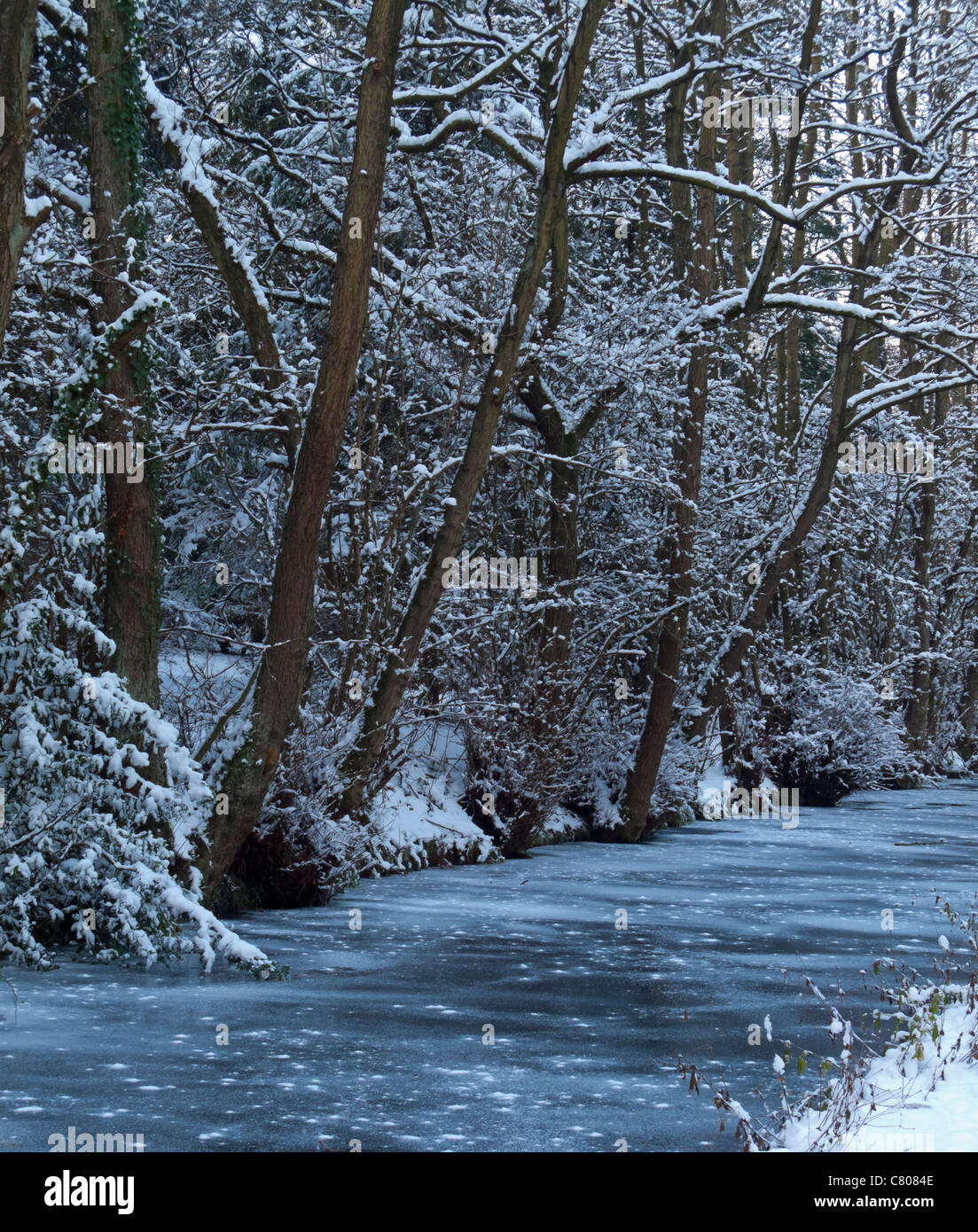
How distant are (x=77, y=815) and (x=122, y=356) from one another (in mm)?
3296

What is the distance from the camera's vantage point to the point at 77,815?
9297mm

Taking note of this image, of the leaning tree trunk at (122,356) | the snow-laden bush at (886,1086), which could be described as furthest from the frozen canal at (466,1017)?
the leaning tree trunk at (122,356)

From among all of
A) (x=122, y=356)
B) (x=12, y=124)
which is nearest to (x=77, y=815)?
(x=122, y=356)

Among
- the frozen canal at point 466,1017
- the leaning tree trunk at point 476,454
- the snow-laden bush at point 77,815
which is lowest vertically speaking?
the frozen canal at point 466,1017

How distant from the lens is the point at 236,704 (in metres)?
11.8

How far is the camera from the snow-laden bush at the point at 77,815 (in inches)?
357

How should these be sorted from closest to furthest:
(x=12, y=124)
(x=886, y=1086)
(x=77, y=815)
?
(x=886, y=1086) < (x=12, y=124) < (x=77, y=815)

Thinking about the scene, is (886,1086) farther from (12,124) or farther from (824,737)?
(824,737)

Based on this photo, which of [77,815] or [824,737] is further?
[824,737]

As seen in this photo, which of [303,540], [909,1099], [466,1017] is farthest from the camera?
[303,540]

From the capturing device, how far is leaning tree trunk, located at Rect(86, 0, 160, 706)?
34.7ft

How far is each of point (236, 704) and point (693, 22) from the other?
9971 millimetres

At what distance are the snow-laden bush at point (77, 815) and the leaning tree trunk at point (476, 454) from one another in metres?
3.94

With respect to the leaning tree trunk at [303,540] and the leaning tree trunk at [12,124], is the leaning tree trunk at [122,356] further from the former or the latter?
the leaning tree trunk at [12,124]
